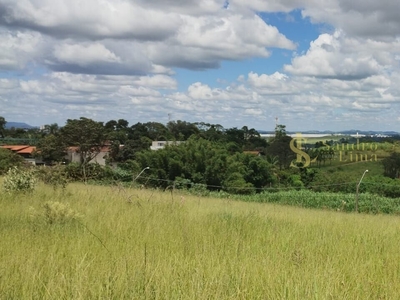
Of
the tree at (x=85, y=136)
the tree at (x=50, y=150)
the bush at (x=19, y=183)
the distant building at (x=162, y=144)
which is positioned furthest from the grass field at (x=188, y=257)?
the tree at (x=85, y=136)

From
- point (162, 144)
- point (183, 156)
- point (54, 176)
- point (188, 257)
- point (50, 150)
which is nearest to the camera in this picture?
point (188, 257)

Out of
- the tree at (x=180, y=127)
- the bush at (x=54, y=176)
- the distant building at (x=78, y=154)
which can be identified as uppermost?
the tree at (x=180, y=127)

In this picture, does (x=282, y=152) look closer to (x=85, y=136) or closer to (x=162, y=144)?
(x=162, y=144)

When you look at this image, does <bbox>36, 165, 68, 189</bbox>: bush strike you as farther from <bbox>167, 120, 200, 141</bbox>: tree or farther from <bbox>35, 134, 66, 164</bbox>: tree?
<bbox>167, 120, 200, 141</bbox>: tree

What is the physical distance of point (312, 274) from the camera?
12.1ft

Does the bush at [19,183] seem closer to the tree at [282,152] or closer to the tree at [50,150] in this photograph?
the tree at [50,150]

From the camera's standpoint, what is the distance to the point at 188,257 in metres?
4.19

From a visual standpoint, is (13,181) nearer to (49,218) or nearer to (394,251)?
(49,218)

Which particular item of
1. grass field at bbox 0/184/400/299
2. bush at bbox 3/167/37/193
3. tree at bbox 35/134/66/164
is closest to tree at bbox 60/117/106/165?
tree at bbox 35/134/66/164

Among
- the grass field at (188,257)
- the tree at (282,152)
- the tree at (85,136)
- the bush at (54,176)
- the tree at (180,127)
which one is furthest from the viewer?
the tree at (180,127)

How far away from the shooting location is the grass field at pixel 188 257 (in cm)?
322

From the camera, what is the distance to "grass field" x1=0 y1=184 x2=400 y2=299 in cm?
322

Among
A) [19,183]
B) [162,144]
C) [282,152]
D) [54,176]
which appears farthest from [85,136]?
[19,183]

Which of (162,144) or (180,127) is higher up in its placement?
(180,127)
